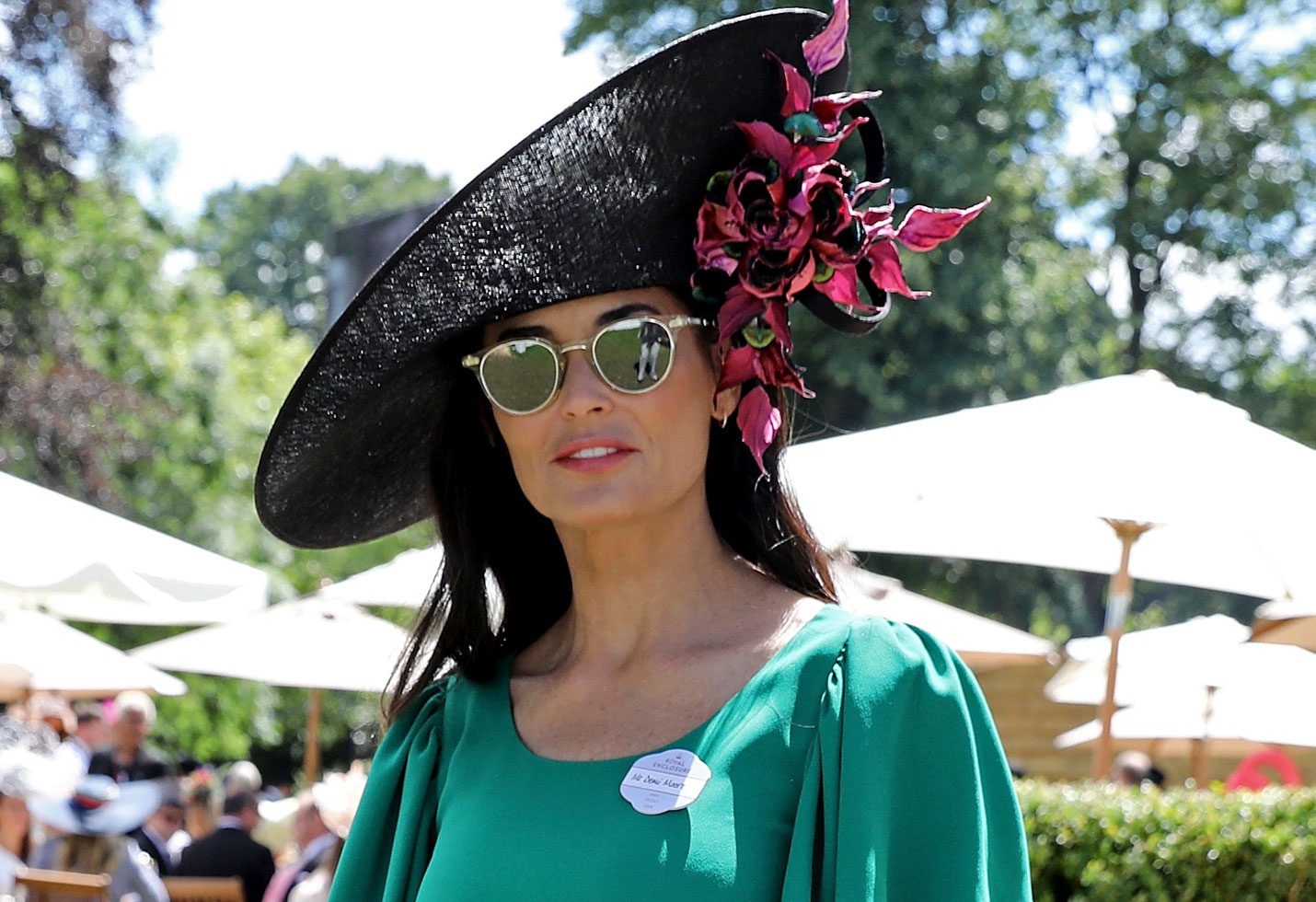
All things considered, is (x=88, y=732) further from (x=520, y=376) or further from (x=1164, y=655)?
(x=520, y=376)

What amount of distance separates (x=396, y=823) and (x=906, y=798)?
76cm

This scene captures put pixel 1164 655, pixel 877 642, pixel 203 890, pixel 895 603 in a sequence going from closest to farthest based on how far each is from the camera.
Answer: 1. pixel 877 642
2. pixel 203 890
3. pixel 1164 655
4. pixel 895 603

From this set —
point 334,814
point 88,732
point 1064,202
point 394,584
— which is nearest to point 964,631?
point 394,584

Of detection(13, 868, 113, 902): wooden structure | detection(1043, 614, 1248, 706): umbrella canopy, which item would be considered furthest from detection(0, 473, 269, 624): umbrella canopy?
detection(1043, 614, 1248, 706): umbrella canopy

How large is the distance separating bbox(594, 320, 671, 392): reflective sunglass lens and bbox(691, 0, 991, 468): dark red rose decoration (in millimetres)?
83

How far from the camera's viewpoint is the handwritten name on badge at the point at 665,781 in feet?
6.25

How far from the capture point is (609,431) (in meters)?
2.11

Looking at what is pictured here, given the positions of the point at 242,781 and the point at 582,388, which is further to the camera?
the point at 242,781

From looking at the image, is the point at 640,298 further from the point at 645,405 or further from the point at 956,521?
the point at 956,521

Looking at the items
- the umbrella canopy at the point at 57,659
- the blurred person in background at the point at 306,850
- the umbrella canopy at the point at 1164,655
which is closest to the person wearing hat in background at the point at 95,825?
the blurred person in background at the point at 306,850

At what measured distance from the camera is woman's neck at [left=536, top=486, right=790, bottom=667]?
2186 millimetres

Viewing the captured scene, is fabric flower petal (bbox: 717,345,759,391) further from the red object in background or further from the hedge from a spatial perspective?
the red object in background

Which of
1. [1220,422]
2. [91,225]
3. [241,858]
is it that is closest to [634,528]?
[1220,422]

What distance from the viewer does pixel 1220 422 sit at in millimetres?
5105
